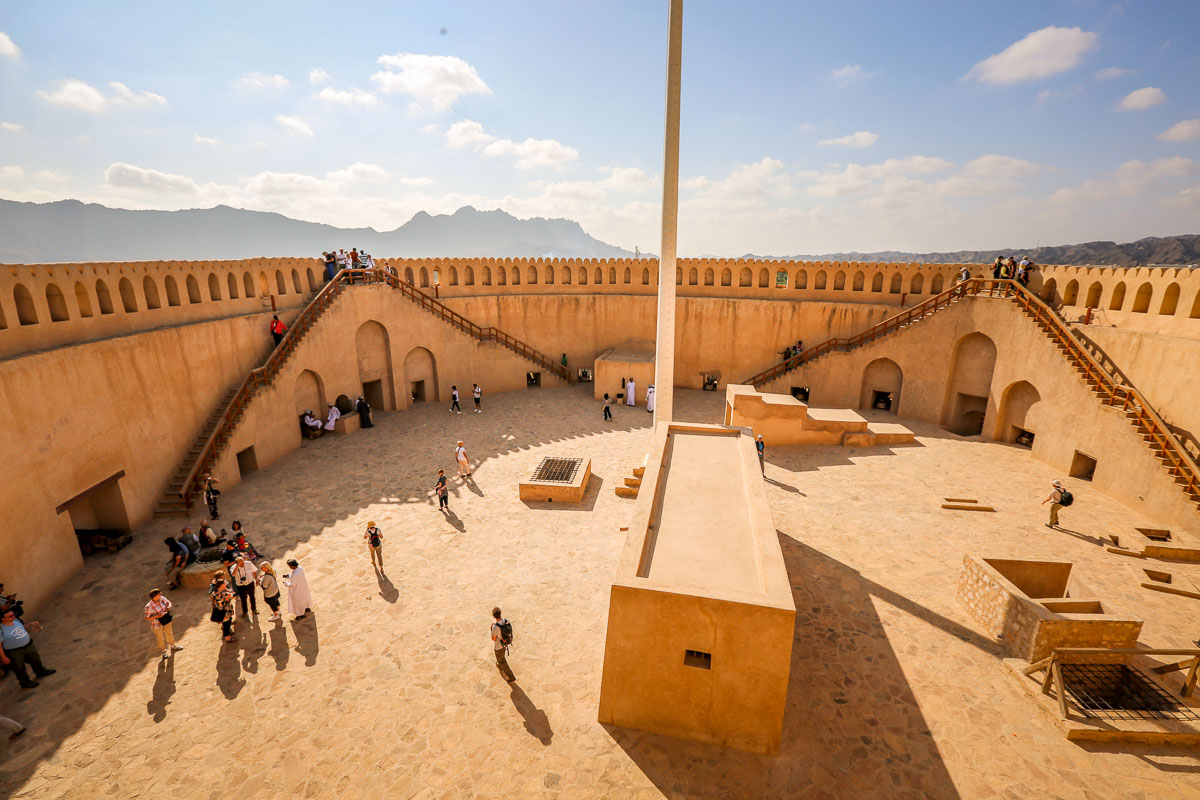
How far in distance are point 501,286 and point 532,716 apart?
78.5 feet

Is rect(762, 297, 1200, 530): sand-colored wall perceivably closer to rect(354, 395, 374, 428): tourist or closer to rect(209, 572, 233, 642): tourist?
rect(354, 395, 374, 428): tourist

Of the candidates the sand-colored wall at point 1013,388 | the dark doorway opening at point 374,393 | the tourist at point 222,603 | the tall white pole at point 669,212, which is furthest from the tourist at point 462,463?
the sand-colored wall at point 1013,388

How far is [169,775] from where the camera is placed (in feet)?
24.0

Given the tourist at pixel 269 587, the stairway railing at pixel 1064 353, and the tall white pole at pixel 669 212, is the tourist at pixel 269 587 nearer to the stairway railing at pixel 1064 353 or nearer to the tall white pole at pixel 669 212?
the tall white pole at pixel 669 212

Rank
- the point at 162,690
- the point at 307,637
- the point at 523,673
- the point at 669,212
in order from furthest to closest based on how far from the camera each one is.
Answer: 1. the point at 669,212
2. the point at 307,637
3. the point at 523,673
4. the point at 162,690

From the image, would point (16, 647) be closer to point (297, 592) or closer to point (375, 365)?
point (297, 592)

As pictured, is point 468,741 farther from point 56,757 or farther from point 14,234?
point 14,234

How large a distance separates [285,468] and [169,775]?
1172 centimetres

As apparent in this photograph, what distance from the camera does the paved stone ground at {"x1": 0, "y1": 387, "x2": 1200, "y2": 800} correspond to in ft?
23.7

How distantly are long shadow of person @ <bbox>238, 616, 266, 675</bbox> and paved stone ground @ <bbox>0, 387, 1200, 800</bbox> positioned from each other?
6cm

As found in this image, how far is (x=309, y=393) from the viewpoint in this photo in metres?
20.5

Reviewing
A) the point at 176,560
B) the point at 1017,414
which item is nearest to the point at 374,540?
the point at 176,560

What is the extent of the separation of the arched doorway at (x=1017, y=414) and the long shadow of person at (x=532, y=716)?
19.0 m

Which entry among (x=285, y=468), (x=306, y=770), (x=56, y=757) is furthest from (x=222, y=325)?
(x=306, y=770)
